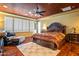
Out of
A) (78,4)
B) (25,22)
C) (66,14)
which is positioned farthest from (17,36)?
(78,4)

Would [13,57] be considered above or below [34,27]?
below

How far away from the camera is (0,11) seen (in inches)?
98.0

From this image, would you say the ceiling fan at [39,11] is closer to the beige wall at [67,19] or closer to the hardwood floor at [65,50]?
Answer: the beige wall at [67,19]

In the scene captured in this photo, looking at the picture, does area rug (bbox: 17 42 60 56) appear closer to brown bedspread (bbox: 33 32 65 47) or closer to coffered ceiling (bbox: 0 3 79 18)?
brown bedspread (bbox: 33 32 65 47)

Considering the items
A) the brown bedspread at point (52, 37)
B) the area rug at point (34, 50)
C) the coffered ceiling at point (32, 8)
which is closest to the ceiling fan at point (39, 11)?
the coffered ceiling at point (32, 8)

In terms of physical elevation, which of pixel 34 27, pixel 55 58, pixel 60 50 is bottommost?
pixel 55 58

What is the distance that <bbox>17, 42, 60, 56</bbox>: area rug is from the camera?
8.27ft

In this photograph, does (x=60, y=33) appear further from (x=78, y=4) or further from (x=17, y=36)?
(x=17, y=36)

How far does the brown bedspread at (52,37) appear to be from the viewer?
2.48 m

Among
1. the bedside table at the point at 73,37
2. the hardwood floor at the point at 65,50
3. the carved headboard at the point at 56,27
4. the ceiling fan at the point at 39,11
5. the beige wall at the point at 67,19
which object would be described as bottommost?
the hardwood floor at the point at 65,50

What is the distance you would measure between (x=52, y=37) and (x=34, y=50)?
1.67 feet

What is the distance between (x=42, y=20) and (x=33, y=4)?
1.39ft

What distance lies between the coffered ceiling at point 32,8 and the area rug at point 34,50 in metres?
0.69

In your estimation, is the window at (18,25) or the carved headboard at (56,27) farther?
the carved headboard at (56,27)
